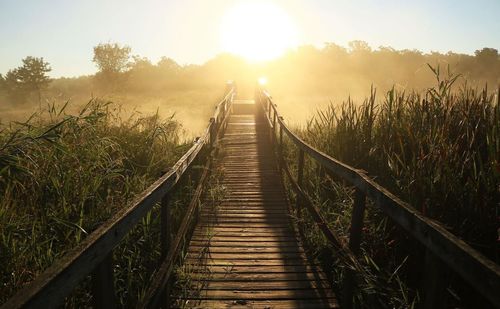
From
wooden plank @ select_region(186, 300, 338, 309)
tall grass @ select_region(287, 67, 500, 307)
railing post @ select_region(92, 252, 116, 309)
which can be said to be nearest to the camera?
railing post @ select_region(92, 252, 116, 309)

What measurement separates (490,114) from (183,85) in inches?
1345

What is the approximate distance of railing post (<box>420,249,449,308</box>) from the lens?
1633 millimetres

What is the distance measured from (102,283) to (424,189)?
8.74 ft

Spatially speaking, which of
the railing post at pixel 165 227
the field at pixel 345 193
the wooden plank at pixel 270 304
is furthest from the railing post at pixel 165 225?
the wooden plank at pixel 270 304

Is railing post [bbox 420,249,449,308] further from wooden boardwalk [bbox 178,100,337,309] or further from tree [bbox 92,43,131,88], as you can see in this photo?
tree [bbox 92,43,131,88]

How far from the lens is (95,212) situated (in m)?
3.73

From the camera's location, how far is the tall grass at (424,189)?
2.66 metres

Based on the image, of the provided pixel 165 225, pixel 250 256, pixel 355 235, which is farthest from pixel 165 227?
pixel 355 235

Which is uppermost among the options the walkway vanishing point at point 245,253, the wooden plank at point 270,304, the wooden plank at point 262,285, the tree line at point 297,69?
the tree line at point 297,69

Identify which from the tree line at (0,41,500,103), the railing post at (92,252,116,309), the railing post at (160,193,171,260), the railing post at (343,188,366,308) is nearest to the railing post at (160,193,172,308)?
the railing post at (160,193,171,260)

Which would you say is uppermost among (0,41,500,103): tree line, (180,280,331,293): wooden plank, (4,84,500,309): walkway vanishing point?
(0,41,500,103): tree line

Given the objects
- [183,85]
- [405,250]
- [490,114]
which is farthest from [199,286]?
[183,85]

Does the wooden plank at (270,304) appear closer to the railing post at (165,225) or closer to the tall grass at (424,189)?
the tall grass at (424,189)

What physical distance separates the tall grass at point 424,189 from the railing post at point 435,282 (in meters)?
Result: 0.76
